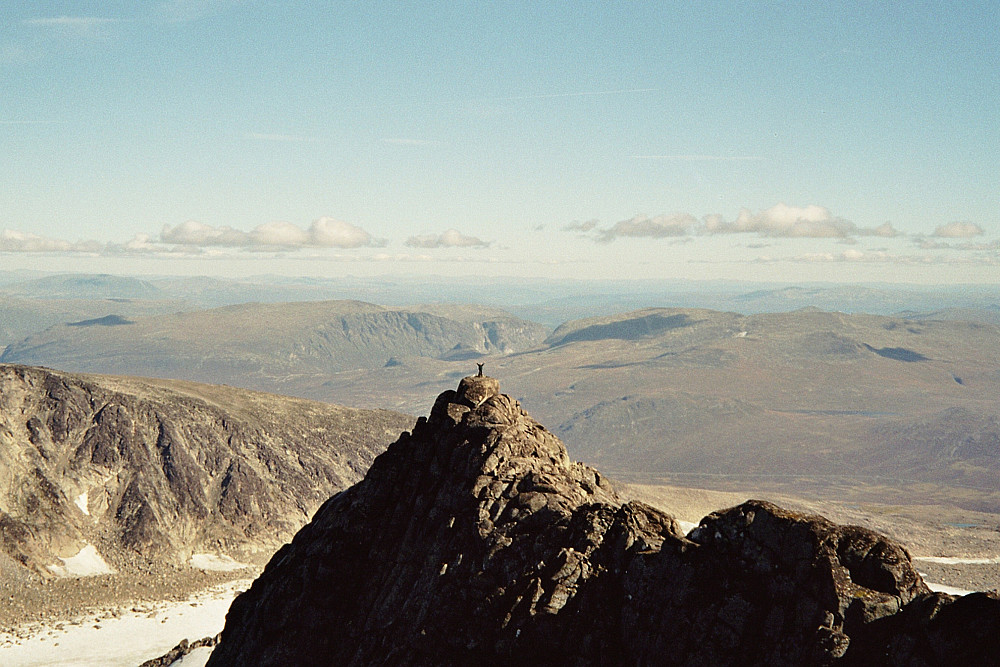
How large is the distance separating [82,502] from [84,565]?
15.4 meters

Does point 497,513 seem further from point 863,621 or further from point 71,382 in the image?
point 71,382

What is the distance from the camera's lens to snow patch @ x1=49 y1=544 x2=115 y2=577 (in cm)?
9619

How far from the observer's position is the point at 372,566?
1414 inches

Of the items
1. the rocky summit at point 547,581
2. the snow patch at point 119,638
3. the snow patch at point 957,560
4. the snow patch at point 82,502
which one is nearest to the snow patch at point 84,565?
the snow patch at point 82,502

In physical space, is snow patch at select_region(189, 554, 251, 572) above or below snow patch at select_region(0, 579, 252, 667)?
below

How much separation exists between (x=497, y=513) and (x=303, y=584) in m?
10.4

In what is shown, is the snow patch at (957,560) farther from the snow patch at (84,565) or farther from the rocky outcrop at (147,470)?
the snow patch at (84,565)

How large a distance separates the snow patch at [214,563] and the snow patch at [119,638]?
1781cm

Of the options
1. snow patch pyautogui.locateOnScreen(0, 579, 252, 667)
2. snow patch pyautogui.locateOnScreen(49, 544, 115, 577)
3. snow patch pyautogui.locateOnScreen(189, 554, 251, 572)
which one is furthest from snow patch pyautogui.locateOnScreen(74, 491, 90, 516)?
snow patch pyautogui.locateOnScreen(0, 579, 252, 667)

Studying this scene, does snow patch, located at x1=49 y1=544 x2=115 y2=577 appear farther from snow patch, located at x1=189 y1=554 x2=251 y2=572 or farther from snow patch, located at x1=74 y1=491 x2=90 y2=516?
snow patch, located at x1=189 y1=554 x2=251 y2=572

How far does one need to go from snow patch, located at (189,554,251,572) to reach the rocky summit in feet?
246

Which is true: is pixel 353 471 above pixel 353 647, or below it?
below

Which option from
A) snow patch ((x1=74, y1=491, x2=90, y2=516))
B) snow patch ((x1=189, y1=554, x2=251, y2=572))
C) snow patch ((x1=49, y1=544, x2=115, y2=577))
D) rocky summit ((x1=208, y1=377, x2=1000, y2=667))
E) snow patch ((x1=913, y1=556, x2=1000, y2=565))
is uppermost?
rocky summit ((x1=208, y1=377, x2=1000, y2=667))

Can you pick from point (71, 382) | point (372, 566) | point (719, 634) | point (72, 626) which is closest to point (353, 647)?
point (372, 566)
